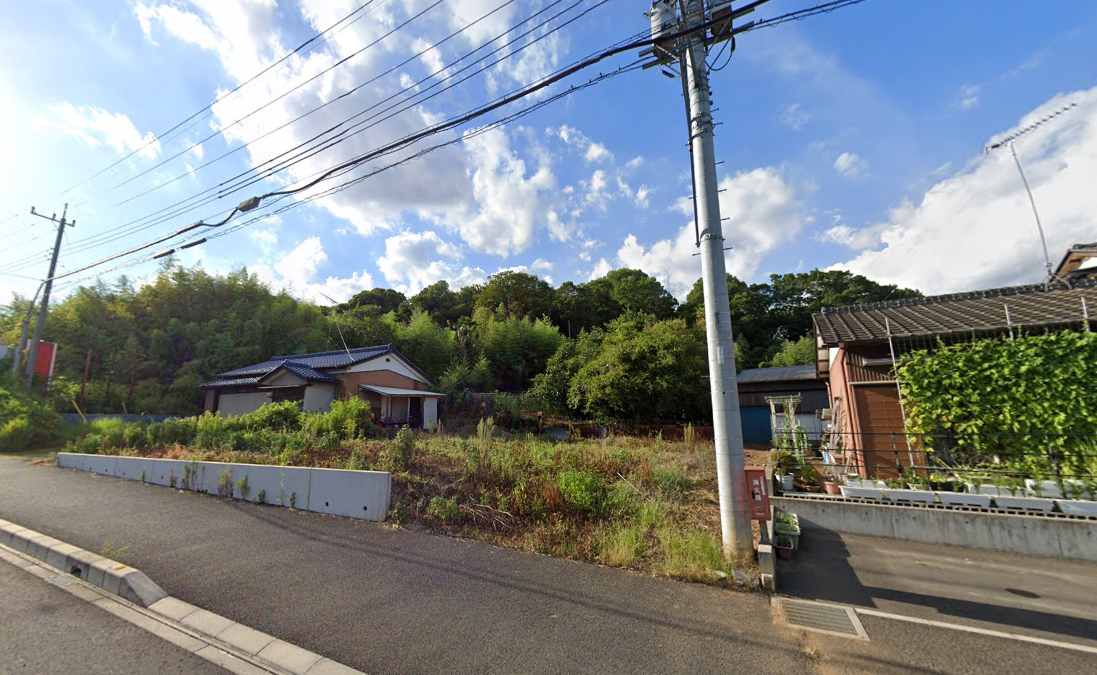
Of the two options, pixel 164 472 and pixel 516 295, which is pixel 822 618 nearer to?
pixel 164 472

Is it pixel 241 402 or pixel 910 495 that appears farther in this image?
pixel 241 402

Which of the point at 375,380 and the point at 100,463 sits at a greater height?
the point at 375,380

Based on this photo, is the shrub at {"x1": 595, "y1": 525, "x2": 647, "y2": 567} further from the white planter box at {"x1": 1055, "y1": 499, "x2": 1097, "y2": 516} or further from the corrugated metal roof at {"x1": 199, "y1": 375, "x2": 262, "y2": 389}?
the corrugated metal roof at {"x1": 199, "y1": 375, "x2": 262, "y2": 389}

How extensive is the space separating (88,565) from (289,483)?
242cm

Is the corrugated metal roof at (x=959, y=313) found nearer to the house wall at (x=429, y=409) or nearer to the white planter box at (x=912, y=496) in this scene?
the white planter box at (x=912, y=496)

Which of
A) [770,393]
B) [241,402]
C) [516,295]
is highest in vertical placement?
[516,295]

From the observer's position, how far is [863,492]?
→ 6047mm

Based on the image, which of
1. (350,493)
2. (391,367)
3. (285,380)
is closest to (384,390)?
(391,367)

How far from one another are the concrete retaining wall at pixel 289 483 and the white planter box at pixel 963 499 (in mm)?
7635

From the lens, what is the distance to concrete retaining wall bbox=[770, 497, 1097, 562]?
4.90 metres

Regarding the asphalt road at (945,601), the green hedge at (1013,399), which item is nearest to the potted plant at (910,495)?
the asphalt road at (945,601)

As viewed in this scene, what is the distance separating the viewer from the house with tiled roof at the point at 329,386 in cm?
1568

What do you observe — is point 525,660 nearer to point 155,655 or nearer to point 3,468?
point 155,655

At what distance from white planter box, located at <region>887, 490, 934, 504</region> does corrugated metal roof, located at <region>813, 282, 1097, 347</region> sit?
296 cm
